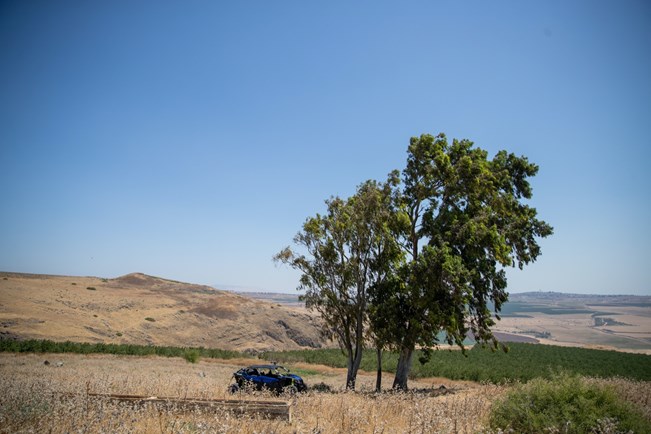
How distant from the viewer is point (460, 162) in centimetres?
2216

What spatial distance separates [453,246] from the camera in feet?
70.8

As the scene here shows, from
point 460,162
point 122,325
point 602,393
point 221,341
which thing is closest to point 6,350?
point 122,325

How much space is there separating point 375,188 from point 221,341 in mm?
49883

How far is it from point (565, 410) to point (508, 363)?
1676 inches

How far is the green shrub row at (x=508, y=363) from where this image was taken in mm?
36344

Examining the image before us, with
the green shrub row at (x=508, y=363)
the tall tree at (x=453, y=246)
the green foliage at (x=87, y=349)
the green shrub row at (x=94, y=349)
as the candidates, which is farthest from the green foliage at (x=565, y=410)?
the green foliage at (x=87, y=349)

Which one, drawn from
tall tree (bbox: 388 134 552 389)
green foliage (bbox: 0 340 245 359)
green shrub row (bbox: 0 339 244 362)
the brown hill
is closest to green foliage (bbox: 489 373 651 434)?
tall tree (bbox: 388 134 552 389)

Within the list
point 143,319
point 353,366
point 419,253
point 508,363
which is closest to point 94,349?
point 143,319

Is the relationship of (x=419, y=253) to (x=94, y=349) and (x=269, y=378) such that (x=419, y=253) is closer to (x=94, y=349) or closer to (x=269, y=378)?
(x=269, y=378)

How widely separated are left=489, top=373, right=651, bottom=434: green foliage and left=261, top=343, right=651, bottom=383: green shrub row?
25483mm

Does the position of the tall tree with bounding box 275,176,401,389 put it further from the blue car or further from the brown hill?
the brown hill

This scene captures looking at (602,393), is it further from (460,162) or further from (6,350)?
(6,350)

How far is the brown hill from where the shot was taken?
4856cm

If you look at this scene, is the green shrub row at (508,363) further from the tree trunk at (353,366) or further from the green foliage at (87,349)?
the tree trunk at (353,366)
